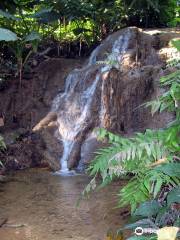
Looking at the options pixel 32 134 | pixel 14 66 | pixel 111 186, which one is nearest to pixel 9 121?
pixel 32 134

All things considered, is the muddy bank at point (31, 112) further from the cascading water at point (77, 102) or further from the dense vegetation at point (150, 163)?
the dense vegetation at point (150, 163)

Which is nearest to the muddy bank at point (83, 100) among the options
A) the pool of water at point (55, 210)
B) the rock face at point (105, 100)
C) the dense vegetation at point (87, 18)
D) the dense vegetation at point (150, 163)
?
the rock face at point (105, 100)

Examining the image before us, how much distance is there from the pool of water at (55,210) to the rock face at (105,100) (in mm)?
1276

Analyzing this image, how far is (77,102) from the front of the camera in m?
7.68

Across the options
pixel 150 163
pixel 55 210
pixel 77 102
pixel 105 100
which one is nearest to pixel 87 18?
pixel 77 102

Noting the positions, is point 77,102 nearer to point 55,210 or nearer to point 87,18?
point 87,18

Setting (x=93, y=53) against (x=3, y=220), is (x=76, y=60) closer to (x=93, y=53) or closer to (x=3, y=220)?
(x=93, y=53)

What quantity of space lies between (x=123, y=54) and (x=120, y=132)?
202 centimetres

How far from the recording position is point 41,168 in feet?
22.3

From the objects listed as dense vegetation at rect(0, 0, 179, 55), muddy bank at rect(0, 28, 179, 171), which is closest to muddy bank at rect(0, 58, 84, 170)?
muddy bank at rect(0, 28, 179, 171)

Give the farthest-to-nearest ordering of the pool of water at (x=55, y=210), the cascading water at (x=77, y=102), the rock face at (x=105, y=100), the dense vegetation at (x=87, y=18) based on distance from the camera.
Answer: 1. the dense vegetation at (x=87, y=18)
2. the cascading water at (x=77, y=102)
3. the rock face at (x=105, y=100)
4. the pool of water at (x=55, y=210)

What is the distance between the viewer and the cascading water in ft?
23.6

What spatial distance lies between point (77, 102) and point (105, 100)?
2.34 feet

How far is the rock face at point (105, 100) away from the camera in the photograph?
6949mm
